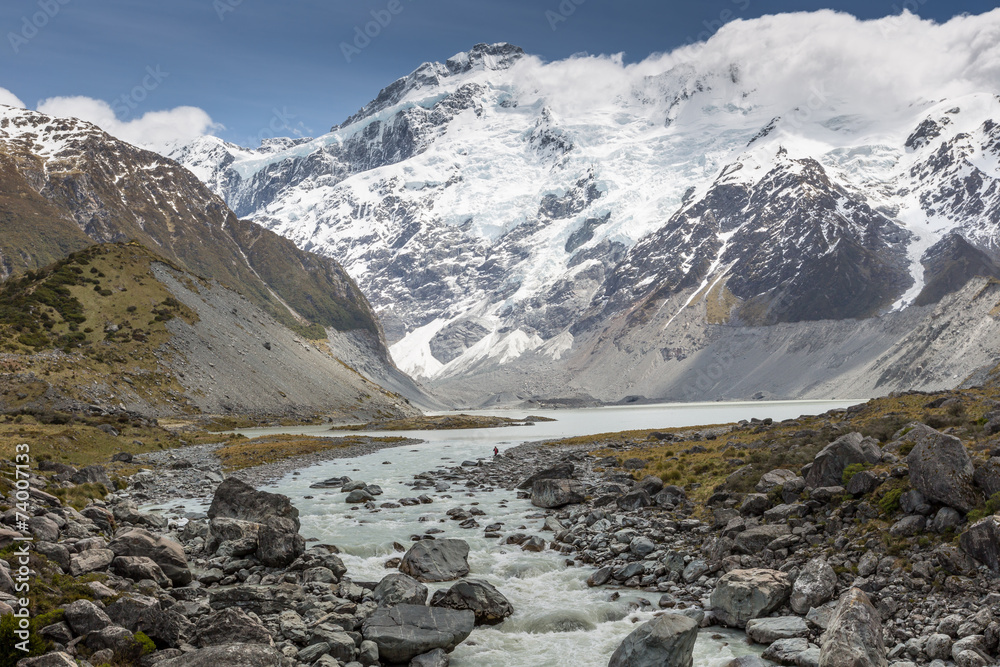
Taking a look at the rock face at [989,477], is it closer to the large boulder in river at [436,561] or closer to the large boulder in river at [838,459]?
the large boulder in river at [838,459]

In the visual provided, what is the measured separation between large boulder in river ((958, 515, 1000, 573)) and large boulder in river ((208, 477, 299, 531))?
2500 centimetres

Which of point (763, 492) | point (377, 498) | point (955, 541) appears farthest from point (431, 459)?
point (955, 541)

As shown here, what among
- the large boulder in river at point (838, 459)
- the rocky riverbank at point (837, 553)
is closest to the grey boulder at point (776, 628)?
the rocky riverbank at point (837, 553)

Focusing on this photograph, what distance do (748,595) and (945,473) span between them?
7413 millimetres

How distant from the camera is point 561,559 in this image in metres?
27.5

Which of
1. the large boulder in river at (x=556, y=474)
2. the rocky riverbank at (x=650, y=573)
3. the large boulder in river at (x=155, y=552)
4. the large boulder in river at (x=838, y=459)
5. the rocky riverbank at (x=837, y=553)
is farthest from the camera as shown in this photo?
the large boulder in river at (x=556, y=474)

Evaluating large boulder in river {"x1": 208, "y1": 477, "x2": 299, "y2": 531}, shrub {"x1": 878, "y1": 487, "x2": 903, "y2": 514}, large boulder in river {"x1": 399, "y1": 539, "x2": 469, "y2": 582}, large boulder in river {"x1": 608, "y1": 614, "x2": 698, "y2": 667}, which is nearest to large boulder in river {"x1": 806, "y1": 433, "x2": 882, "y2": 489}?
shrub {"x1": 878, "y1": 487, "x2": 903, "y2": 514}

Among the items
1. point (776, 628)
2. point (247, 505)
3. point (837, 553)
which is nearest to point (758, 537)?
point (837, 553)

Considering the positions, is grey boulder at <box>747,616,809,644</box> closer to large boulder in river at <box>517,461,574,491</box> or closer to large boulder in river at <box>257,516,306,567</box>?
large boulder in river at <box>257,516,306,567</box>

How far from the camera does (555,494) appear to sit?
3847 cm

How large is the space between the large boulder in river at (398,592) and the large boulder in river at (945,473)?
1667 cm

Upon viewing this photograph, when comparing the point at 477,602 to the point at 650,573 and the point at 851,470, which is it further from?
the point at 851,470

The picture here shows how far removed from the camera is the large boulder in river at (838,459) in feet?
84.1

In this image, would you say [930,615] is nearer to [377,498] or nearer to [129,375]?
[377,498]
